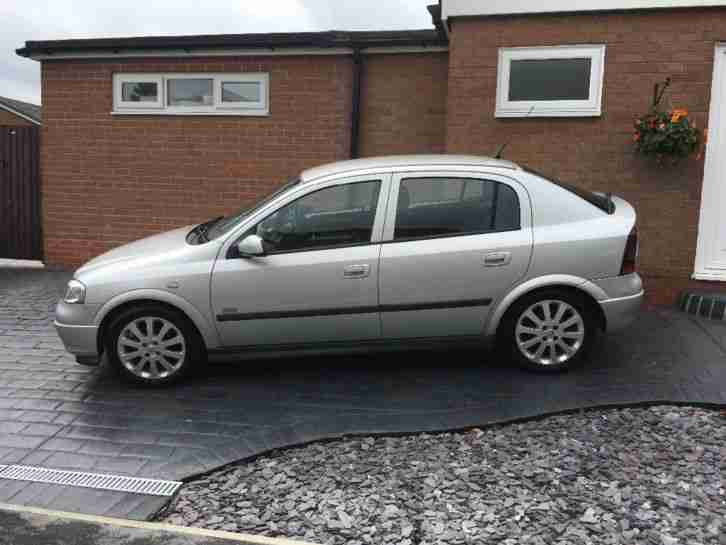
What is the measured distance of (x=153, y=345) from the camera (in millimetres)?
5023

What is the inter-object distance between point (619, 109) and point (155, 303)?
5.51m

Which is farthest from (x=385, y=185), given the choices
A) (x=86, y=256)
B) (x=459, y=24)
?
(x=86, y=256)

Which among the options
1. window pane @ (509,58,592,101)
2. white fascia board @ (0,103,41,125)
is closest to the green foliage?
window pane @ (509,58,592,101)

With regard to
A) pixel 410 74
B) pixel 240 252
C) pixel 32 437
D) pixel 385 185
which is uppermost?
pixel 410 74

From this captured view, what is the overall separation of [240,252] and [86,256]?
20.2 ft

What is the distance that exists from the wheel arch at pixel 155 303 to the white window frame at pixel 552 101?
15.1ft

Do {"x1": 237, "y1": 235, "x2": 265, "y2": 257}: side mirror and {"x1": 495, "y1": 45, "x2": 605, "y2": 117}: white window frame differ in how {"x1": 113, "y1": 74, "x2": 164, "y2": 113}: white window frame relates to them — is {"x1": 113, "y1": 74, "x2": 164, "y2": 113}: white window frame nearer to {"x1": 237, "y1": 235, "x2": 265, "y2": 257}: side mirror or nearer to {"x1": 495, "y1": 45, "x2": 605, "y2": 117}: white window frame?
{"x1": 495, "y1": 45, "x2": 605, "y2": 117}: white window frame

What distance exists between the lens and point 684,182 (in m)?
7.48

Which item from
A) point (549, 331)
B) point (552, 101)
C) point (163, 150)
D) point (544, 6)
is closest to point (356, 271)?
point (549, 331)

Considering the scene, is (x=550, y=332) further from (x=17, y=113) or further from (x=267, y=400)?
(x=17, y=113)

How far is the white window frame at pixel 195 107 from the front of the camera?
929cm

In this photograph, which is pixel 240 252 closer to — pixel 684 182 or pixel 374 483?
pixel 374 483

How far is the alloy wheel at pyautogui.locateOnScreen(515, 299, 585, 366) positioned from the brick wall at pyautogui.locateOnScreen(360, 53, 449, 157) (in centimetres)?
431

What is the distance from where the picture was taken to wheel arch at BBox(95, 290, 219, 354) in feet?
16.1
